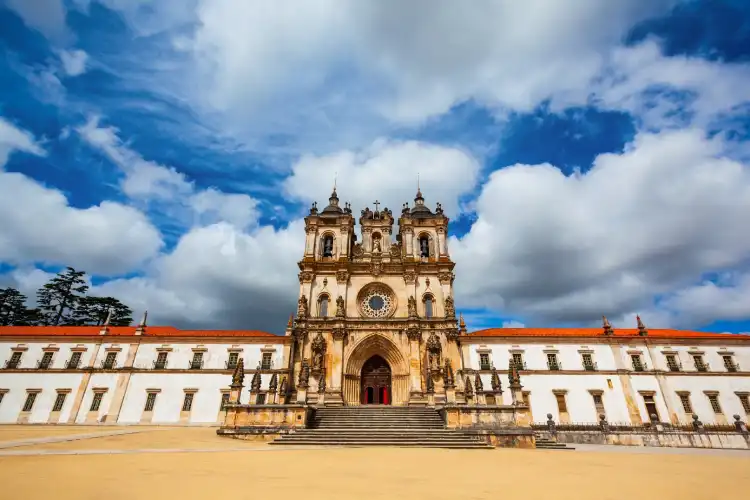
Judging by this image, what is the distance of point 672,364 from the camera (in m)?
29.9

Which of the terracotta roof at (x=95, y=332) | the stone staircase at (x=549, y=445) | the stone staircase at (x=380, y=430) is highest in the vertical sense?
the terracotta roof at (x=95, y=332)

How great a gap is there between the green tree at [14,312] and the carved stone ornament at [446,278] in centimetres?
5503

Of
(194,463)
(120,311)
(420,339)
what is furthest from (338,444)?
(120,311)

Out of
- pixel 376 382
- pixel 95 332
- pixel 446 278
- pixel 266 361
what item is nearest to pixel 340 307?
pixel 376 382

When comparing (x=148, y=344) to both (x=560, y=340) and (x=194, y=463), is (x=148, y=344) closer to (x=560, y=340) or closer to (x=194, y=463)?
(x=194, y=463)

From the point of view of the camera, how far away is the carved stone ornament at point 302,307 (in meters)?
28.8

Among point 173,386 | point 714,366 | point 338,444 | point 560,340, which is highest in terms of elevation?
point 560,340

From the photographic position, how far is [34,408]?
29031mm

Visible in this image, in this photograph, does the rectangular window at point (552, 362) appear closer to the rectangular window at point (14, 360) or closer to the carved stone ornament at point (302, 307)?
the carved stone ornament at point (302, 307)

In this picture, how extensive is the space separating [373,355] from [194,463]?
2134cm

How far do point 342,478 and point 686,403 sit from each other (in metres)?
33.5

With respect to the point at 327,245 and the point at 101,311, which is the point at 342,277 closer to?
the point at 327,245

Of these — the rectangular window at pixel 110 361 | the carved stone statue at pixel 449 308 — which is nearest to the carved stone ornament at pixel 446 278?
the carved stone statue at pixel 449 308

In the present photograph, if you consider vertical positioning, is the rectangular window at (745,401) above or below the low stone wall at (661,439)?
above
